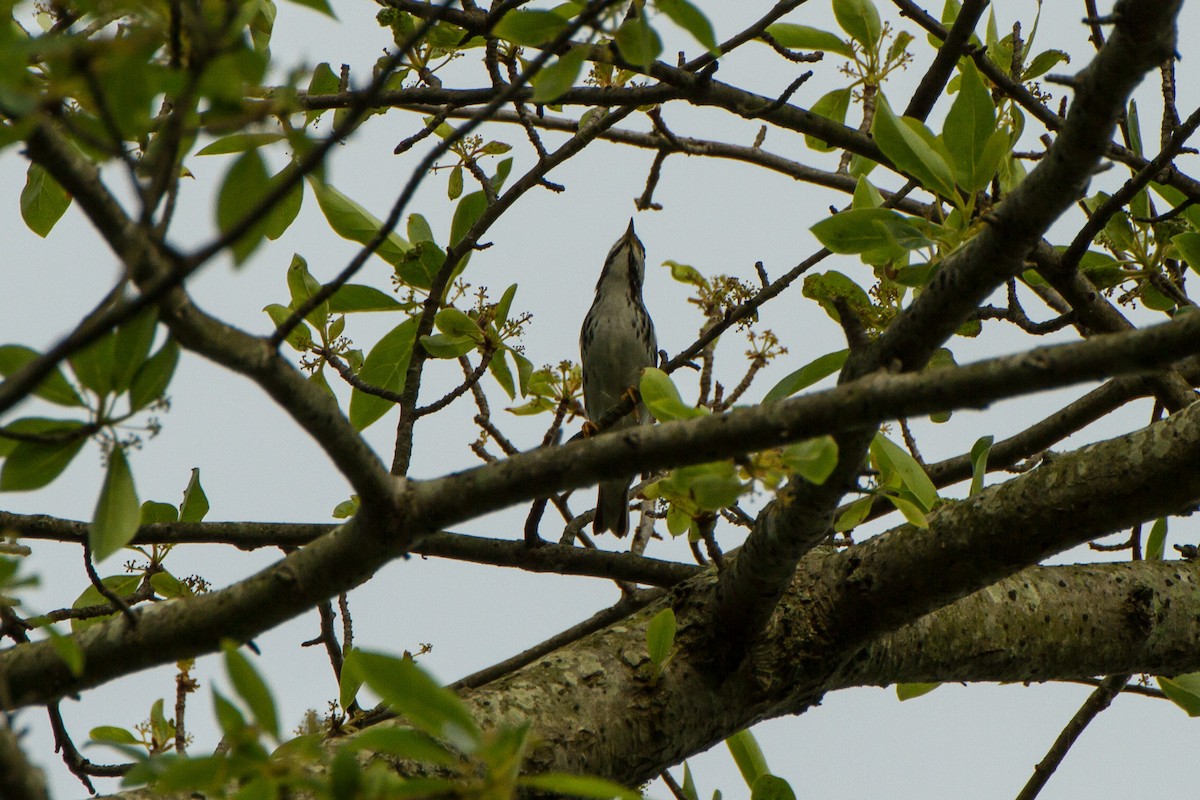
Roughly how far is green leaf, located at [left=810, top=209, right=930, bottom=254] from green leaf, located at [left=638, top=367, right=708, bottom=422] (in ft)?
1.61

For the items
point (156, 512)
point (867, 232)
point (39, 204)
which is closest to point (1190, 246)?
point (867, 232)

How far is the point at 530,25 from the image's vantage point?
210 cm

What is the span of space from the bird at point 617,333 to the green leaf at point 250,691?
4739 millimetres

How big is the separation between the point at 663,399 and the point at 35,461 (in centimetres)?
104

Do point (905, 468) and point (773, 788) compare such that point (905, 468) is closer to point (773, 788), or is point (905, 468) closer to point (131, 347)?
point (773, 788)

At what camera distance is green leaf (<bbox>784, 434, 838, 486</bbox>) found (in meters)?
1.83

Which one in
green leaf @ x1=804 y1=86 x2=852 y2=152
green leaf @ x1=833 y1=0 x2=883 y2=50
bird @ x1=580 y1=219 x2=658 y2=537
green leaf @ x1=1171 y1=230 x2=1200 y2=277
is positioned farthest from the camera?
bird @ x1=580 y1=219 x2=658 y2=537

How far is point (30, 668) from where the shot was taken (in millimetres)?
1991

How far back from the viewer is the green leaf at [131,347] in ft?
5.38

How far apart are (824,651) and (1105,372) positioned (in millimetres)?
1506

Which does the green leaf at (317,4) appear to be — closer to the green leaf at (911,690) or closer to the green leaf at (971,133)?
the green leaf at (971,133)

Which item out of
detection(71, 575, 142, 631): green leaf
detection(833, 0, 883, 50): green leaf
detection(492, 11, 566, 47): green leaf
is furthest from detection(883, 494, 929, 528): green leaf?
detection(71, 575, 142, 631): green leaf

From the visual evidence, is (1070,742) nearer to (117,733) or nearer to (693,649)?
(693,649)

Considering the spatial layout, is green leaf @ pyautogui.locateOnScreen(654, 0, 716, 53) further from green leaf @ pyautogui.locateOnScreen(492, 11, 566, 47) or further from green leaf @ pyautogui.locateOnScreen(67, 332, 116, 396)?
green leaf @ pyautogui.locateOnScreen(67, 332, 116, 396)
